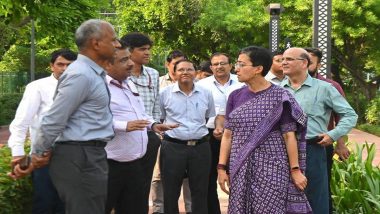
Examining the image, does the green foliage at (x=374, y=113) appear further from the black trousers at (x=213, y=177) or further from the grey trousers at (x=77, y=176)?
the grey trousers at (x=77, y=176)

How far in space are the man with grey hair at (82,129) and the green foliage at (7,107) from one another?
28.1 meters

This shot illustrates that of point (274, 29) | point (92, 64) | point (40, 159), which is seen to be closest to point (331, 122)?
point (92, 64)

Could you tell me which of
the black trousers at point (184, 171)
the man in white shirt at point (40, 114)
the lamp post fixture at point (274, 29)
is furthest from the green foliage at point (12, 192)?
the lamp post fixture at point (274, 29)

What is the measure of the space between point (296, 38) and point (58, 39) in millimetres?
11223

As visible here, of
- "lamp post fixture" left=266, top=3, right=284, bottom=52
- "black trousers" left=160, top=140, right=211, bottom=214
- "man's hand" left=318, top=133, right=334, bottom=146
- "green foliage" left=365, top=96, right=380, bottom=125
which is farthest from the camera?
"green foliage" left=365, top=96, right=380, bottom=125

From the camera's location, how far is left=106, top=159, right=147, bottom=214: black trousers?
5887 mm

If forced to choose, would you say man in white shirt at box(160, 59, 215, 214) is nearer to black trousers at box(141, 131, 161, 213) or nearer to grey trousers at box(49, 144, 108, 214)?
black trousers at box(141, 131, 161, 213)

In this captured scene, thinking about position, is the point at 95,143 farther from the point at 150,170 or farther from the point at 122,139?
the point at 150,170

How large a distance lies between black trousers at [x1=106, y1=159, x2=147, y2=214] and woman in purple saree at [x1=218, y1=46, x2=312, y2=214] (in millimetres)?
744

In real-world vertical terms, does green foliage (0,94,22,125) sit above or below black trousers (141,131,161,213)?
below

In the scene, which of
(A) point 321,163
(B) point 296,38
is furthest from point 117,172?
(B) point 296,38

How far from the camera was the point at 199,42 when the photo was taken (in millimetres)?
42531

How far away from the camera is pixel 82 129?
4.76 m

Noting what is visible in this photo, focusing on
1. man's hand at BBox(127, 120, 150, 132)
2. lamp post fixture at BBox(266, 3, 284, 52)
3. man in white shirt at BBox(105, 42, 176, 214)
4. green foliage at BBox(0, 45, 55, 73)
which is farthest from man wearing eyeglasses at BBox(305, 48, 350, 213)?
green foliage at BBox(0, 45, 55, 73)
